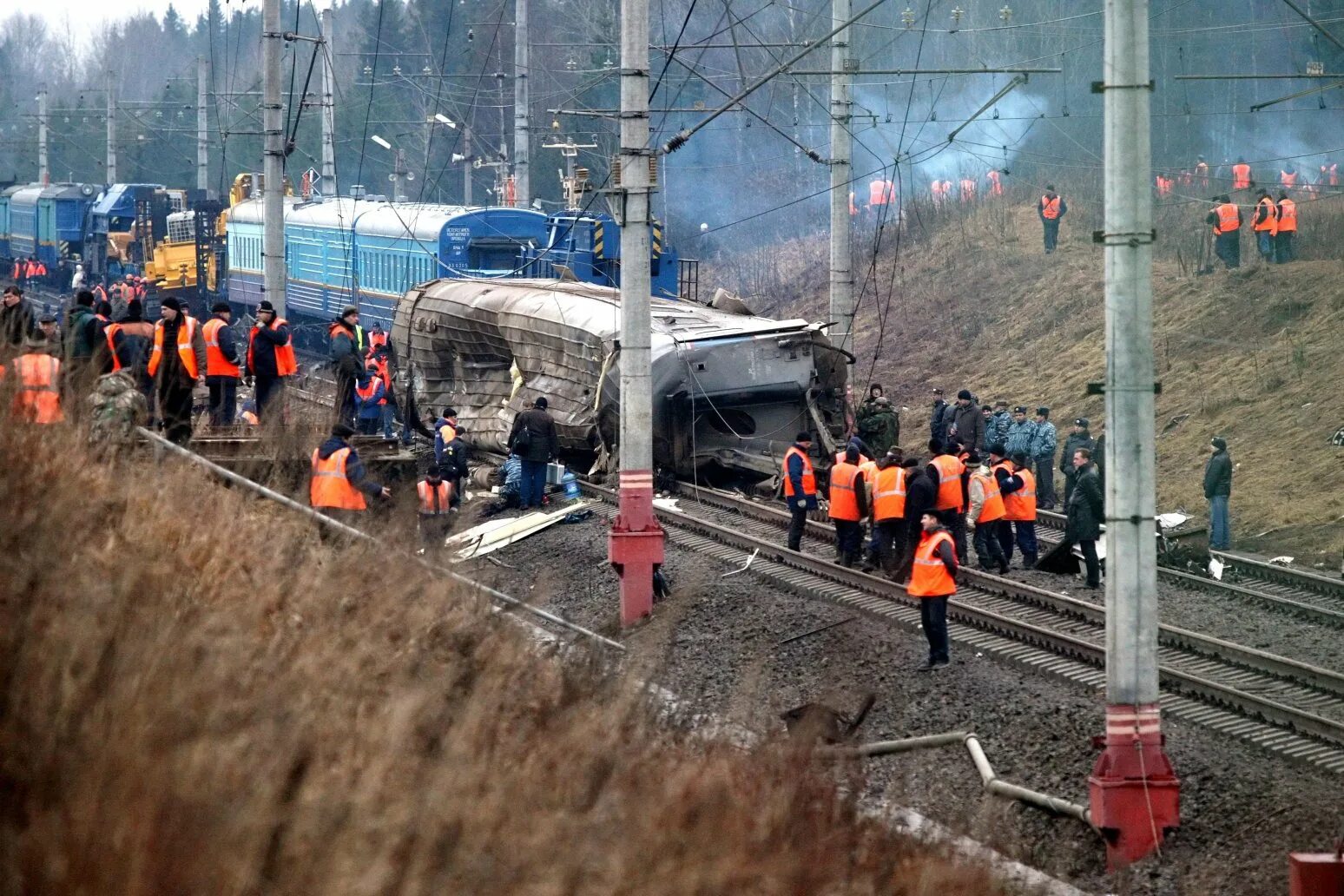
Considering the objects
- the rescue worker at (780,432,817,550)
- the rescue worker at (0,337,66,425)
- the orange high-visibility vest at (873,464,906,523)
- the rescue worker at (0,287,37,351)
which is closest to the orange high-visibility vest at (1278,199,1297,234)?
the rescue worker at (780,432,817,550)

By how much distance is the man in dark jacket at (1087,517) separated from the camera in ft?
50.5

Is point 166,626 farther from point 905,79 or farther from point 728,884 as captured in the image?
point 905,79

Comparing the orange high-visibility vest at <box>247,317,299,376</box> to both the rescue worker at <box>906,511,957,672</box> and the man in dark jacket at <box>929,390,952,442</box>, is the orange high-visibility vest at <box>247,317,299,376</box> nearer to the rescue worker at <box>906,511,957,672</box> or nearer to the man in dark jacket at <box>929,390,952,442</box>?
the rescue worker at <box>906,511,957,672</box>

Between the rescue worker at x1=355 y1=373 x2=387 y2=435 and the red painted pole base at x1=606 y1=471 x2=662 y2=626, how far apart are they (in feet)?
31.6

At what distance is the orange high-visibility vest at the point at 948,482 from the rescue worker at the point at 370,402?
10194 millimetres

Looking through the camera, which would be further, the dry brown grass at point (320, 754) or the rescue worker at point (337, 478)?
the rescue worker at point (337, 478)

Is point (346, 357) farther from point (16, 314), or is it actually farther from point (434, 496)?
point (16, 314)

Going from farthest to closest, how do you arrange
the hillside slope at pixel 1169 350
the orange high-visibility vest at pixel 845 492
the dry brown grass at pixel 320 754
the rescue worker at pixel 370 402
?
1. the rescue worker at pixel 370 402
2. the hillside slope at pixel 1169 350
3. the orange high-visibility vest at pixel 845 492
4. the dry brown grass at pixel 320 754

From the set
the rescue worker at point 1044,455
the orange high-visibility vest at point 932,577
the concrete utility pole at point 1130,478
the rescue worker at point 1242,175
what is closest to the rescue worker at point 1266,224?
the rescue worker at point 1242,175

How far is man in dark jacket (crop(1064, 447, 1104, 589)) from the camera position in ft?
50.5

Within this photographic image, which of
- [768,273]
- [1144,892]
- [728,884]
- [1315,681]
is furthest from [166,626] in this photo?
[768,273]

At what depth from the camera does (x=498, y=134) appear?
6009cm

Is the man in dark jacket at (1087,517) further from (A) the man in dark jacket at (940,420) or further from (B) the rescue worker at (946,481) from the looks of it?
(A) the man in dark jacket at (940,420)

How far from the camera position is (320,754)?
4.82 metres
